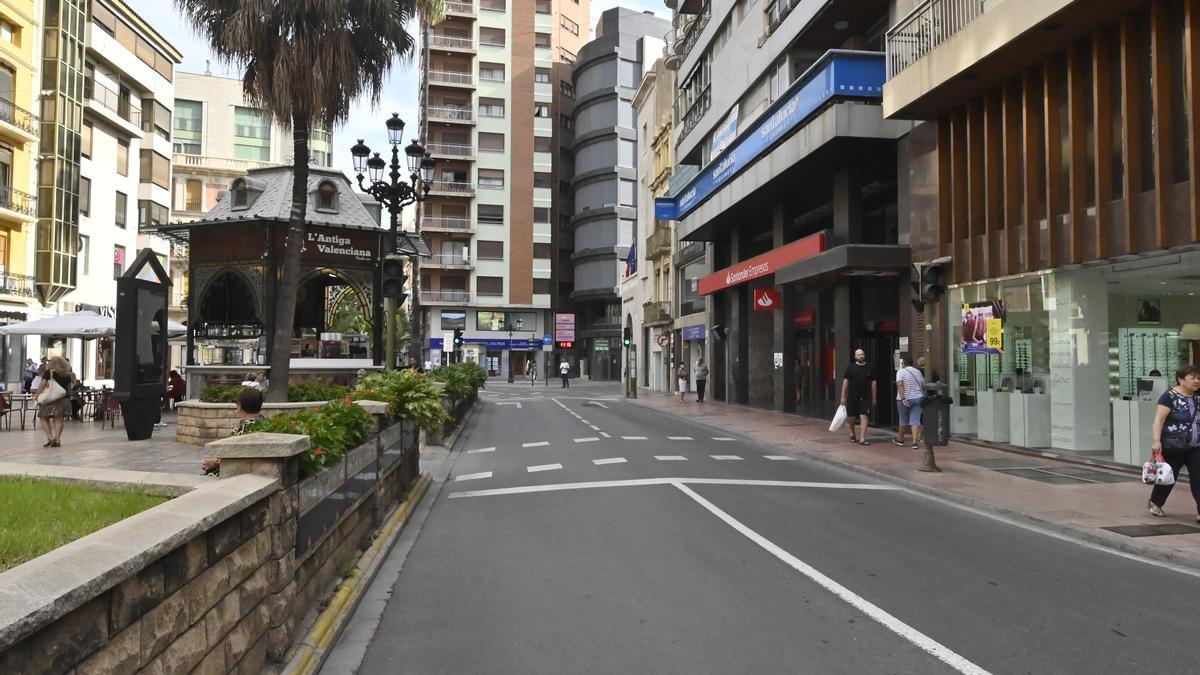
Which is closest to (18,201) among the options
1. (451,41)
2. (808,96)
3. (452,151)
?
(808,96)

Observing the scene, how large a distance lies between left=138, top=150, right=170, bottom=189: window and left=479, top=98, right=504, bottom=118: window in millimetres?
28450

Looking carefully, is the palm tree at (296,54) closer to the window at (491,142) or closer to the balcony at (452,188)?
the balcony at (452,188)

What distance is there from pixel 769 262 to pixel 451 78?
51971mm

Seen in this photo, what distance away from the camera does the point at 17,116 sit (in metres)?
32.6

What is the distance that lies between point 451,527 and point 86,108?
3966cm

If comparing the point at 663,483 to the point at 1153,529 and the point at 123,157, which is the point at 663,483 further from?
the point at 123,157

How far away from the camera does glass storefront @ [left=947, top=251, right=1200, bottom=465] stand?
1262 centimetres

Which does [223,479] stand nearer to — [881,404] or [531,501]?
[531,501]

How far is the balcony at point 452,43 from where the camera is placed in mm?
68500

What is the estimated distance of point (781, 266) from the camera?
2347 centimetres

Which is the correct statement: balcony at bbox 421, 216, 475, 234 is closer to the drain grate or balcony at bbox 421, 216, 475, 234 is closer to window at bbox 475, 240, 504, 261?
window at bbox 475, 240, 504, 261

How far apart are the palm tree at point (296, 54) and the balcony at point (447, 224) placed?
54628 millimetres

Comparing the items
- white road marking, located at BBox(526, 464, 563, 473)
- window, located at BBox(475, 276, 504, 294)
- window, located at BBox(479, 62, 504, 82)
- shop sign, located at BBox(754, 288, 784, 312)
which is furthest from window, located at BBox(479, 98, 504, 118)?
white road marking, located at BBox(526, 464, 563, 473)

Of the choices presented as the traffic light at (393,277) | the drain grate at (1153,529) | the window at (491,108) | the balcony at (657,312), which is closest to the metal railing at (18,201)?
the traffic light at (393,277)
